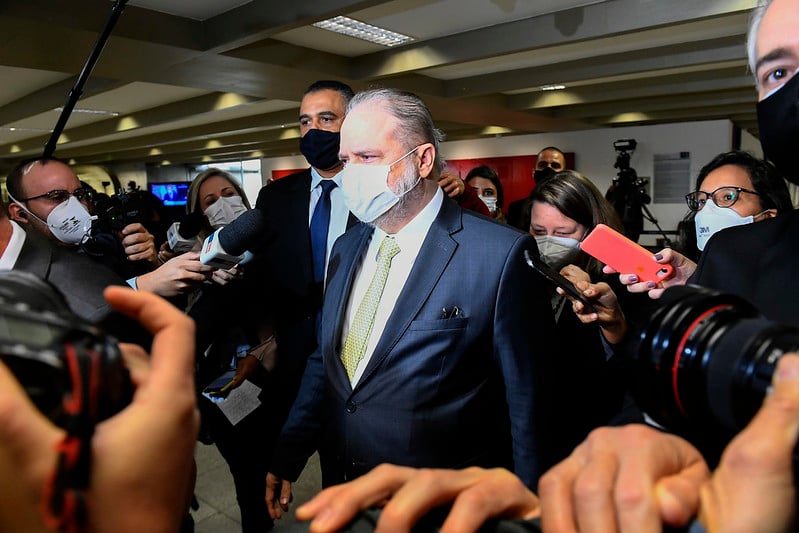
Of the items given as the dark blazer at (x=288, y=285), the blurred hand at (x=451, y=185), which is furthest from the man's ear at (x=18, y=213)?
the blurred hand at (x=451, y=185)

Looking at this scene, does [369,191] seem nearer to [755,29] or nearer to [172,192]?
[755,29]

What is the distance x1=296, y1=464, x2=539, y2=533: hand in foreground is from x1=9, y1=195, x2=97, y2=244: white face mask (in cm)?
220

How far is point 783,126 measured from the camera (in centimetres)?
77

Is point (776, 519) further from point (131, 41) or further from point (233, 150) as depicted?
point (233, 150)

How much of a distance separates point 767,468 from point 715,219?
1945 millimetres

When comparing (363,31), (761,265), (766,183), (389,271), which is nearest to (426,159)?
(389,271)

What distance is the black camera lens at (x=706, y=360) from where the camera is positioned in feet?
1.32

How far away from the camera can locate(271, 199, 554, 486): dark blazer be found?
1370 millimetres

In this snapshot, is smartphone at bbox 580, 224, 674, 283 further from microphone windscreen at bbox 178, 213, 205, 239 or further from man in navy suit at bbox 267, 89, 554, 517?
microphone windscreen at bbox 178, 213, 205, 239

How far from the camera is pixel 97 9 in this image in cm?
375

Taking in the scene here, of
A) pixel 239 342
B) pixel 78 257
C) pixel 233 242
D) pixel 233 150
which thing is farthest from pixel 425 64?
pixel 233 150

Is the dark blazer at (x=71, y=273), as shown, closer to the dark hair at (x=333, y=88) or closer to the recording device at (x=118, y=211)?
the recording device at (x=118, y=211)

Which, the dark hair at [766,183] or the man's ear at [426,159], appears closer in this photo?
the man's ear at [426,159]

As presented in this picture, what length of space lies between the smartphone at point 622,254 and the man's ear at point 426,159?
1.87 feet
